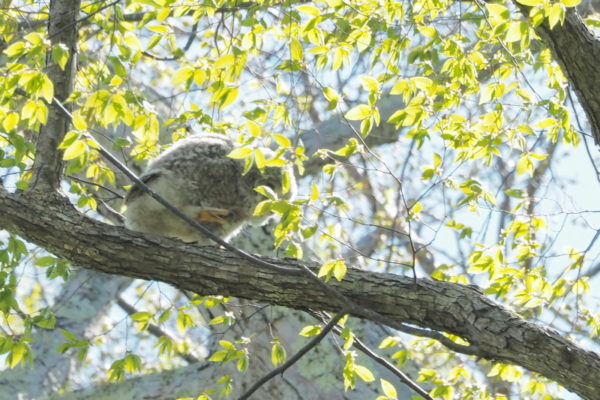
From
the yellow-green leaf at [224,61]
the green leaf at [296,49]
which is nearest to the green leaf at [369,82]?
the green leaf at [296,49]

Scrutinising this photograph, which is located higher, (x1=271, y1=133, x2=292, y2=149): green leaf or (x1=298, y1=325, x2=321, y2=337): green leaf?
(x1=271, y1=133, x2=292, y2=149): green leaf

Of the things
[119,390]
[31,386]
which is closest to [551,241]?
[119,390]

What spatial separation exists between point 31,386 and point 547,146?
5503 mm

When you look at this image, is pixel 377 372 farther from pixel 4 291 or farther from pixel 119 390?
pixel 4 291

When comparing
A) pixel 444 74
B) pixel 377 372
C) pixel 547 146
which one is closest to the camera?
pixel 444 74

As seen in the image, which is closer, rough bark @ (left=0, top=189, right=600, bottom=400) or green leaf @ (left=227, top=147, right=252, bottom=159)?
green leaf @ (left=227, top=147, right=252, bottom=159)

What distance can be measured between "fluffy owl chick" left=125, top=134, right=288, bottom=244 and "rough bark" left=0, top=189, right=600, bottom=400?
56cm

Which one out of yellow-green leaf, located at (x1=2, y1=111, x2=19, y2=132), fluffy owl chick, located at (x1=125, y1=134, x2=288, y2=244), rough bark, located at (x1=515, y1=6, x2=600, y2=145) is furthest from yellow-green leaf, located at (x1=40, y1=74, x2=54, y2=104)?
rough bark, located at (x1=515, y1=6, x2=600, y2=145)

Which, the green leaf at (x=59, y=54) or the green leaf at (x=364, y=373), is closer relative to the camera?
the green leaf at (x=59, y=54)

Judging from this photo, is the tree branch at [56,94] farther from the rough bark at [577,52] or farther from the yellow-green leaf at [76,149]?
the rough bark at [577,52]

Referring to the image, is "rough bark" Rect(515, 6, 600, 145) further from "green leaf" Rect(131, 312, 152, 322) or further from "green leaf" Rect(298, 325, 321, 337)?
"green leaf" Rect(131, 312, 152, 322)

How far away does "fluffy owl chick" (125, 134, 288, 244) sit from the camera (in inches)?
163

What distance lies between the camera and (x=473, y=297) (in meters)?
3.32

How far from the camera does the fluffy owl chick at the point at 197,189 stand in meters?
4.15
